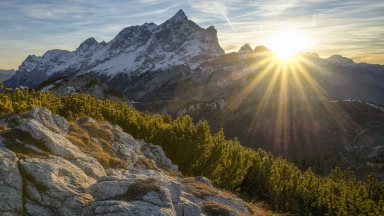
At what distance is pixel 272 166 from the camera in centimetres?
3125

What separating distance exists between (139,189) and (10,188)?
4274 mm

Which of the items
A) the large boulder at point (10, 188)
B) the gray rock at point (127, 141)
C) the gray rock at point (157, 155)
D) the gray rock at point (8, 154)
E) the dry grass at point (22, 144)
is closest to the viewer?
the large boulder at point (10, 188)

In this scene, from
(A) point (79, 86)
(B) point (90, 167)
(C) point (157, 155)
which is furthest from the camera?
(A) point (79, 86)

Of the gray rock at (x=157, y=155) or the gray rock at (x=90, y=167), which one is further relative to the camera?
the gray rock at (x=157, y=155)

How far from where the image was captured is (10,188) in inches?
307

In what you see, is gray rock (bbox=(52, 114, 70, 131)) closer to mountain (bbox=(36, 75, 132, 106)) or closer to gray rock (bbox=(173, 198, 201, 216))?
gray rock (bbox=(173, 198, 201, 216))

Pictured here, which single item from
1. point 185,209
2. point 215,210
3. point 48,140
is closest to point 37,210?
point 48,140

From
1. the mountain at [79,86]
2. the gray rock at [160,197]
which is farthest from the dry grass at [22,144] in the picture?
the mountain at [79,86]

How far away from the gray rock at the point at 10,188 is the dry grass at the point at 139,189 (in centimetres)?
305

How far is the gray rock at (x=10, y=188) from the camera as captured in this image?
741cm

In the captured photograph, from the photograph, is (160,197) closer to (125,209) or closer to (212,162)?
(125,209)

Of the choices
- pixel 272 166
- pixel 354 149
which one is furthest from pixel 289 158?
pixel 272 166

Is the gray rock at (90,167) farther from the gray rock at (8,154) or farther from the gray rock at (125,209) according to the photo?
the gray rock at (125,209)

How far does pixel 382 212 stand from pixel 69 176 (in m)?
29.6
